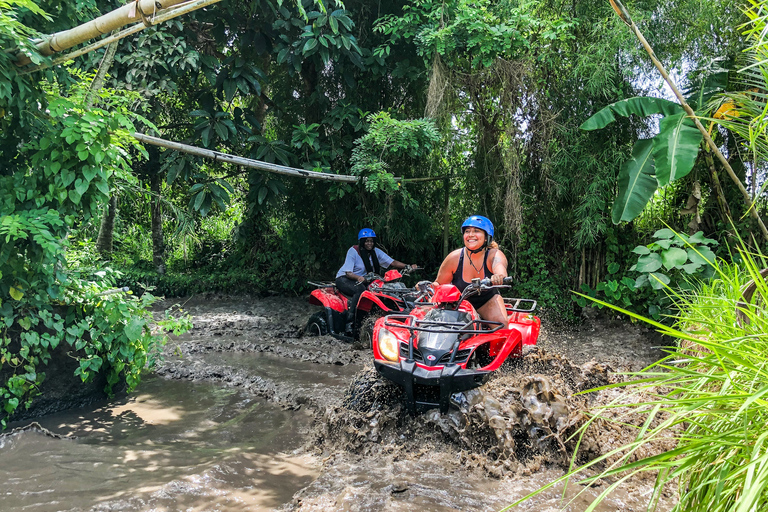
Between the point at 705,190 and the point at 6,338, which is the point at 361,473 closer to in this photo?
the point at 6,338

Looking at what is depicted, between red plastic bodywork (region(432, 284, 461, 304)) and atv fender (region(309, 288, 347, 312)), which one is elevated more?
red plastic bodywork (region(432, 284, 461, 304))

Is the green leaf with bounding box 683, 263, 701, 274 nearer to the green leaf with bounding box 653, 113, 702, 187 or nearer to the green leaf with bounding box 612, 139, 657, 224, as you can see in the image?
the green leaf with bounding box 612, 139, 657, 224

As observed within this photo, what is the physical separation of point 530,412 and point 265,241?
35.2 ft

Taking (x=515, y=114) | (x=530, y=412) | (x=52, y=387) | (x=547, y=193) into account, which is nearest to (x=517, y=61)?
(x=515, y=114)

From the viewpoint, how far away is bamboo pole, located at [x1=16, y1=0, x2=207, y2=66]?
3809 mm

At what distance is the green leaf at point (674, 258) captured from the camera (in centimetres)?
A: 765

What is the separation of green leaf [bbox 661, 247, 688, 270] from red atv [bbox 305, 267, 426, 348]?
376 centimetres

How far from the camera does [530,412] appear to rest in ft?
14.4

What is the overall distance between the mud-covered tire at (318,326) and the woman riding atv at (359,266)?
0.51 meters

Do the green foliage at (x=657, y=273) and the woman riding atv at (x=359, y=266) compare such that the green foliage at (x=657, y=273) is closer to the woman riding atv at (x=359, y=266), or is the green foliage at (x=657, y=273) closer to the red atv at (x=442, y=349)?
the red atv at (x=442, y=349)

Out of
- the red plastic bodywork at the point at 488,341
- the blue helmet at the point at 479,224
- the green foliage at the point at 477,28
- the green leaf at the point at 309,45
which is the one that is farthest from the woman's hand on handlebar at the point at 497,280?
the green leaf at the point at 309,45

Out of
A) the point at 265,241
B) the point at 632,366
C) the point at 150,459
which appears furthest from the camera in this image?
the point at 265,241

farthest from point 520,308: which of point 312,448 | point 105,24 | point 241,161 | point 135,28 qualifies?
point 105,24

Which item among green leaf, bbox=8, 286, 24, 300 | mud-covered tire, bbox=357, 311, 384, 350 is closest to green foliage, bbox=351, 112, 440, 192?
mud-covered tire, bbox=357, 311, 384, 350
